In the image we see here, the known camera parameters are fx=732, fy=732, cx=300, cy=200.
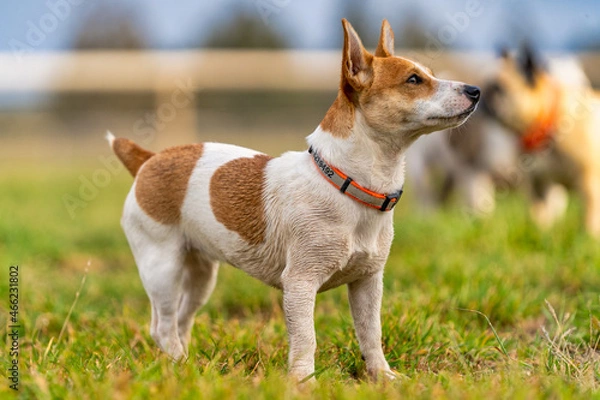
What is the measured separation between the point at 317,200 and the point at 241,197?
0.34 metres

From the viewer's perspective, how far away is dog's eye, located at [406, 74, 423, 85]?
2410mm

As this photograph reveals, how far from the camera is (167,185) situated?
2789 millimetres

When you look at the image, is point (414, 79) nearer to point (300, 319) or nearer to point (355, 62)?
point (355, 62)

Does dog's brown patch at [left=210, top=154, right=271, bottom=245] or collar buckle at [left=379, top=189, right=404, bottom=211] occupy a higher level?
collar buckle at [left=379, top=189, right=404, bottom=211]

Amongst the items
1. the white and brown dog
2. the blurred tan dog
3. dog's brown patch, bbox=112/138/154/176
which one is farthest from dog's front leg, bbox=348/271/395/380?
the blurred tan dog

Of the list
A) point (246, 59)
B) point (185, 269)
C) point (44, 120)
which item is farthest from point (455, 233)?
point (44, 120)

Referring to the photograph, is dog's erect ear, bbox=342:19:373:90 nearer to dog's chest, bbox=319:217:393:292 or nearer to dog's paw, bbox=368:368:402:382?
dog's chest, bbox=319:217:393:292

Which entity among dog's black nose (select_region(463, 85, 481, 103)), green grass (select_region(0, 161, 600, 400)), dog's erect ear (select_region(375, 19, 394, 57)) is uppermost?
dog's erect ear (select_region(375, 19, 394, 57))

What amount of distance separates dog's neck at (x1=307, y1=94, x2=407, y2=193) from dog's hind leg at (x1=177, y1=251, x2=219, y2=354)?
0.88 meters

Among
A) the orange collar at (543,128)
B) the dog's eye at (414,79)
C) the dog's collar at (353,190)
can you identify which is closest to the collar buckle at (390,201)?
the dog's collar at (353,190)

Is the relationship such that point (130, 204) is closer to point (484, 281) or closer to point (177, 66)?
point (484, 281)

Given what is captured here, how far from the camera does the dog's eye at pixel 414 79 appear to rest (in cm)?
241

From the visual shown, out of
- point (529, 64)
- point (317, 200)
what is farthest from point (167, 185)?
point (529, 64)

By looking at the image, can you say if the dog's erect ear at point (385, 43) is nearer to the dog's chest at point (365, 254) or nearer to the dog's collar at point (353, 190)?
the dog's collar at point (353, 190)
